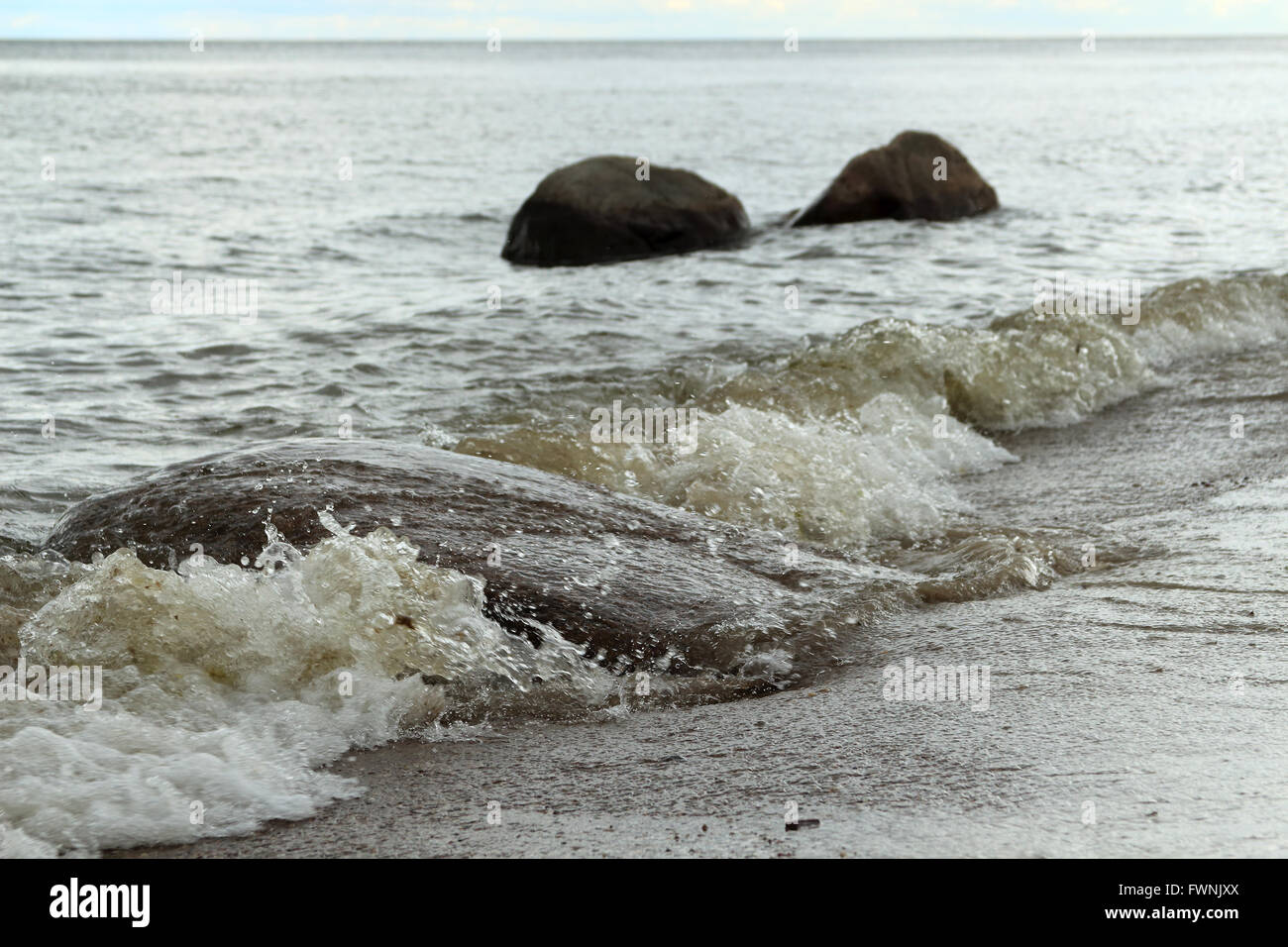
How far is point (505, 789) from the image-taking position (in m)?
2.92

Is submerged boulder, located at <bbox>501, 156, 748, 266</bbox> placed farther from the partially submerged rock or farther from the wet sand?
the wet sand

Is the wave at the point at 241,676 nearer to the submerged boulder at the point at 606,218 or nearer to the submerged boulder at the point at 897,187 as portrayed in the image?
the submerged boulder at the point at 606,218

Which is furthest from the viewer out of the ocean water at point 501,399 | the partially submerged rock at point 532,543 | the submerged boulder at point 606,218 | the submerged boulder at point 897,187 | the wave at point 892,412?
the submerged boulder at point 897,187

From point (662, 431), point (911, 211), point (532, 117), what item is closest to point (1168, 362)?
point (662, 431)

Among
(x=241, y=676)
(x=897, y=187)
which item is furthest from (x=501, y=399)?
(x=897, y=187)

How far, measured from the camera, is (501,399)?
7.40 meters

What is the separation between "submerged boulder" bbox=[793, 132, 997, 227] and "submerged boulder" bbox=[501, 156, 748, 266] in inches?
68.2

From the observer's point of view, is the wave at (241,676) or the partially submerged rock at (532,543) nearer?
the wave at (241,676)

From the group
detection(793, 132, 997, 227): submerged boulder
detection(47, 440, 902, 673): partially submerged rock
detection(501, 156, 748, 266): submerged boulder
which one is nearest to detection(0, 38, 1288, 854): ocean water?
detection(47, 440, 902, 673): partially submerged rock

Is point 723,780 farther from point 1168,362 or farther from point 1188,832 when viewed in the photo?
point 1168,362

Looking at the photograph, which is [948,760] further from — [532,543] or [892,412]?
[892,412]

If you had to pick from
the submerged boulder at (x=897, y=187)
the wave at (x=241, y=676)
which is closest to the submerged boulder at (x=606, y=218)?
the submerged boulder at (x=897, y=187)

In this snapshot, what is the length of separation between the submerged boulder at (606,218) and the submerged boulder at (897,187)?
1.73m

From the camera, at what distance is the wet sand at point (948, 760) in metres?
2.55
